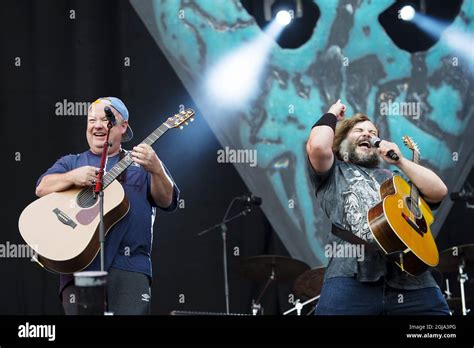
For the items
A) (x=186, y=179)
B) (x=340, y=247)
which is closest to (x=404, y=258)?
(x=340, y=247)

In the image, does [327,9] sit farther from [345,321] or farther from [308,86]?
[345,321]

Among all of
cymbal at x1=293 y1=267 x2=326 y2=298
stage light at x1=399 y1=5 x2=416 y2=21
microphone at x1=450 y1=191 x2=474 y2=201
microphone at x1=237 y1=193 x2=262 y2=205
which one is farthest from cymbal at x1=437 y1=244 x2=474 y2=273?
stage light at x1=399 y1=5 x2=416 y2=21

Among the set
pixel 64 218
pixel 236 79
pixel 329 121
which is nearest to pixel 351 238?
pixel 329 121

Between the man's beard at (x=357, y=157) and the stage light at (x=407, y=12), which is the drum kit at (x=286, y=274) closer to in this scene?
the man's beard at (x=357, y=157)

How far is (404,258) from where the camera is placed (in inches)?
175

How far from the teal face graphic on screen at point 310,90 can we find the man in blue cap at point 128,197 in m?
2.13

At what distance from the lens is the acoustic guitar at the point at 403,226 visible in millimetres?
4484

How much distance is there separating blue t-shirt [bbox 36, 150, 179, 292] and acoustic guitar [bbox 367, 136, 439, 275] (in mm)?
1147

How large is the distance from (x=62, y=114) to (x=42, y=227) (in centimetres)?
209

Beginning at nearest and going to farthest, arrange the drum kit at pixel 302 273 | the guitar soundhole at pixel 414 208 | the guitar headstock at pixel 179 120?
1. the guitar soundhole at pixel 414 208
2. the guitar headstock at pixel 179 120
3. the drum kit at pixel 302 273

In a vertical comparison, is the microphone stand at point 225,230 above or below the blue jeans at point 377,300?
above

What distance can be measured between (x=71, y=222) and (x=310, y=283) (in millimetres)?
2227

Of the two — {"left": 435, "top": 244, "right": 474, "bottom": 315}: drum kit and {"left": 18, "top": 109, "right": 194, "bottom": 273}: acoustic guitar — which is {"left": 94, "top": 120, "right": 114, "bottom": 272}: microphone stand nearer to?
{"left": 18, "top": 109, "right": 194, "bottom": 273}: acoustic guitar

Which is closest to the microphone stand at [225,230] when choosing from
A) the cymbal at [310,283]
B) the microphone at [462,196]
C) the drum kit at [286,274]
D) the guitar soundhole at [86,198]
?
the drum kit at [286,274]
